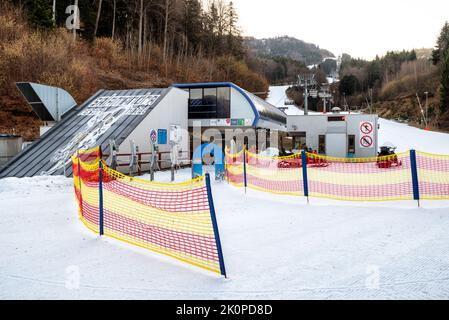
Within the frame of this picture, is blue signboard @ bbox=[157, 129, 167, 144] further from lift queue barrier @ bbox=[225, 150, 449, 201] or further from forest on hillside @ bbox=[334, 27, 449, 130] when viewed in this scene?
forest on hillside @ bbox=[334, 27, 449, 130]

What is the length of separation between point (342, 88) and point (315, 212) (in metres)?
116

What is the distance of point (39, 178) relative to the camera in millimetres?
12758

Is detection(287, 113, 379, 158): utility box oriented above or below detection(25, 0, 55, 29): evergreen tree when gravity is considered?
below

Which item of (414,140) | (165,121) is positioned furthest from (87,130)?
(414,140)

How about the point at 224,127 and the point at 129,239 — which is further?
the point at 224,127

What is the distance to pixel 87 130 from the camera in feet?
55.5

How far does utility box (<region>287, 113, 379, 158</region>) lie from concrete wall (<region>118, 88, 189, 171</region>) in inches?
385

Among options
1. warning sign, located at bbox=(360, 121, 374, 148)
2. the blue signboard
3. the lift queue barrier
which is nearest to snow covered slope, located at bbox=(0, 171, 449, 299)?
the lift queue barrier

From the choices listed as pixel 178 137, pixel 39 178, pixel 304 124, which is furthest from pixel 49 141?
pixel 304 124

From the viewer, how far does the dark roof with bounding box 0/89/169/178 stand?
14.7 m

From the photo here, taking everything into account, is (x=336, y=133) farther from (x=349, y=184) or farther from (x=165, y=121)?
(x=349, y=184)

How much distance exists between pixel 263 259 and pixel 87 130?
47.8ft
